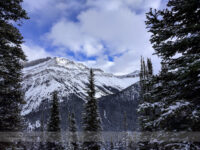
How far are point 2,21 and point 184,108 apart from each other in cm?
991

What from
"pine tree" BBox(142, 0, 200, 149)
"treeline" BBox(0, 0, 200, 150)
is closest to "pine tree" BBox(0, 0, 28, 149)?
"treeline" BBox(0, 0, 200, 150)

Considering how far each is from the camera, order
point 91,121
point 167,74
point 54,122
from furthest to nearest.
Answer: point 54,122
point 91,121
point 167,74

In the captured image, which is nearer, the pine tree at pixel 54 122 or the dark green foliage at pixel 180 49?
the dark green foliage at pixel 180 49

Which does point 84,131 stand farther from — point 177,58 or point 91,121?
point 177,58

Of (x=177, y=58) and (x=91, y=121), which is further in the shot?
(x=91, y=121)

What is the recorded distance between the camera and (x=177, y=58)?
21.2ft

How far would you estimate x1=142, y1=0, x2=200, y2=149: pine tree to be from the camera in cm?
545

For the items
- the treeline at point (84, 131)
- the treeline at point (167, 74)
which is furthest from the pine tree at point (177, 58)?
the treeline at point (84, 131)

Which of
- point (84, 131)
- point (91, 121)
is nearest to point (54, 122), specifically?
point (84, 131)

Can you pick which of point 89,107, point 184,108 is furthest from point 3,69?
point 89,107

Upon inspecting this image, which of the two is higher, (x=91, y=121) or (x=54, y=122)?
(x=91, y=121)

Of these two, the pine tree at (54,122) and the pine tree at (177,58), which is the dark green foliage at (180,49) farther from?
the pine tree at (54,122)

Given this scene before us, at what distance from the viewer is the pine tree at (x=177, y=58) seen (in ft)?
17.9

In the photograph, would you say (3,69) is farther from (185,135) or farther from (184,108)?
(185,135)
